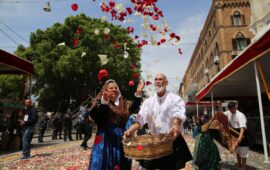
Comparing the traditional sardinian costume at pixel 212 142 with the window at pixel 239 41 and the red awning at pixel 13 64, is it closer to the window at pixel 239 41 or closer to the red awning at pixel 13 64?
the red awning at pixel 13 64

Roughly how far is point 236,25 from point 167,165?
35264mm

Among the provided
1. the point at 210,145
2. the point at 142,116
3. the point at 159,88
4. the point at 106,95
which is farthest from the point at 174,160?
the point at 210,145

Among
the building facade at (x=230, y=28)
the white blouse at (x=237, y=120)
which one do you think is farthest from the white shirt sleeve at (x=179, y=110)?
the building facade at (x=230, y=28)

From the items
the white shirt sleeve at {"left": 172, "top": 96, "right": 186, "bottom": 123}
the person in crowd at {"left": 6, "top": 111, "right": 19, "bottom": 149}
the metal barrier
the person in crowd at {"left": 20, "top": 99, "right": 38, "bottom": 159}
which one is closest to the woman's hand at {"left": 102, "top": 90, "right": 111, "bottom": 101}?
the white shirt sleeve at {"left": 172, "top": 96, "right": 186, "bottom": 123}

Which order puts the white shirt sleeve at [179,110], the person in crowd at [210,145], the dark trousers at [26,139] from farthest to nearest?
the dark trousers at [26,139]
the person in crowd at [210,145]
the white shirt sleeve at [179,110]

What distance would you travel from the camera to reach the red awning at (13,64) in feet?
31.1

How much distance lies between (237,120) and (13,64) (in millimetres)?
8828

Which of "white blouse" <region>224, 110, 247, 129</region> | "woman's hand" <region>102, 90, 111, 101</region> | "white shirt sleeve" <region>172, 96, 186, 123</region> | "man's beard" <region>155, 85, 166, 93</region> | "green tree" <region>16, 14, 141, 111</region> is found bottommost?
"white blouse" <region>224, 110, 247, 129</region>

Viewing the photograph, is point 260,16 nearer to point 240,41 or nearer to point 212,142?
point 240,41

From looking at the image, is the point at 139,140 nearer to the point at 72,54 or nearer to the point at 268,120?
the point at 268,120

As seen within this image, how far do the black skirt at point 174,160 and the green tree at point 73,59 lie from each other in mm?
23863

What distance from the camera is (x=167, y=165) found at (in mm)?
3207

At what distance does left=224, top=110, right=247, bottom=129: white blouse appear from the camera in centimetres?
595

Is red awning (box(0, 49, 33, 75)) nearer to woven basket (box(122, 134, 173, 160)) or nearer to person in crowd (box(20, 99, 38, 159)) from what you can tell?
person in crowd (box(20, 99, 38, 159))
